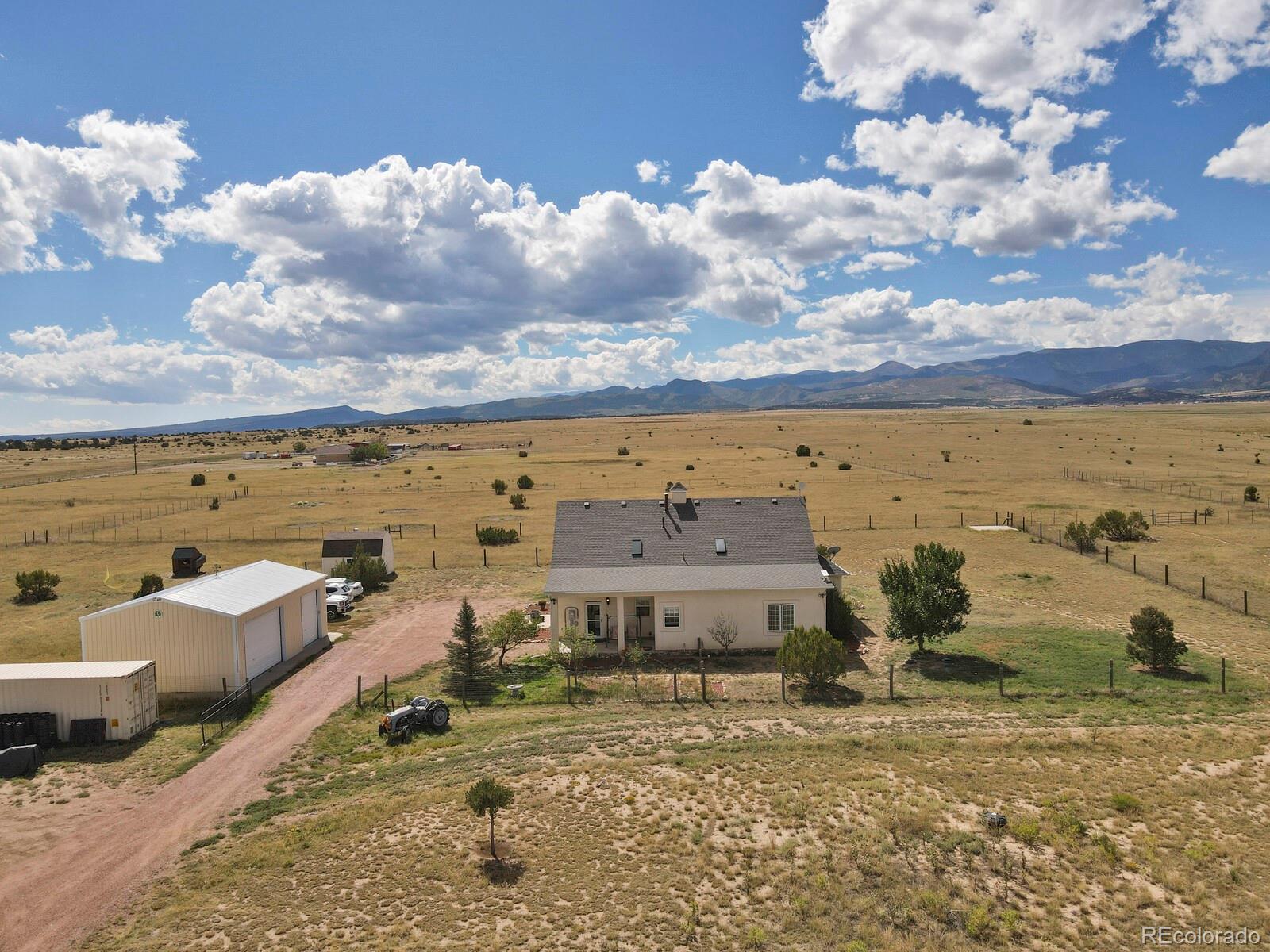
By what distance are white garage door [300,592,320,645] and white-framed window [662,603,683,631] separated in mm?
15369

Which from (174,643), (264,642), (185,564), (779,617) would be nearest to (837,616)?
(779,617)

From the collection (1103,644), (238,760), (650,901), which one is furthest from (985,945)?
(1103,644)

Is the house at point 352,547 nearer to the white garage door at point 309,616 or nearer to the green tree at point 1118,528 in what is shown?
the white garage door at point 309,616

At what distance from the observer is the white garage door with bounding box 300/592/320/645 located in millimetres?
30828

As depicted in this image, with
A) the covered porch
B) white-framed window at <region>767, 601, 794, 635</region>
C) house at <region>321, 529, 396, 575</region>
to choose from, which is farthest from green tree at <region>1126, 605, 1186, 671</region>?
house at <region>321, 529, 396, 575</region>

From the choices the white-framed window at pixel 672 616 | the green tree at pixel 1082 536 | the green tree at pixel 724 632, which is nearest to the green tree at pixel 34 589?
the white-framed window at pixel 672 616

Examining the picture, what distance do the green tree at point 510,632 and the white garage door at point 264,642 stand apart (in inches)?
324

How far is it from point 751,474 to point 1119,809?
73.4 meters

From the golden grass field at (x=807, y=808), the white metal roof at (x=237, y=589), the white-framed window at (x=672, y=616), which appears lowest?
the golden grass field at (x=807, y=808)

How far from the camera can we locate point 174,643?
25422mm

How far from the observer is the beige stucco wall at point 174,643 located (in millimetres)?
25219

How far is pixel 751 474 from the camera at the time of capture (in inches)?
3521

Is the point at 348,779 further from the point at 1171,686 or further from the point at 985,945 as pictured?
the point at 1171,686

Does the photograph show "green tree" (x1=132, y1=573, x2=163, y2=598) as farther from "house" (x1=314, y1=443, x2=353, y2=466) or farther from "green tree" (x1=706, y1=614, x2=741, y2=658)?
"house" (x1=314, y1=443, x2=353, y2=466)
